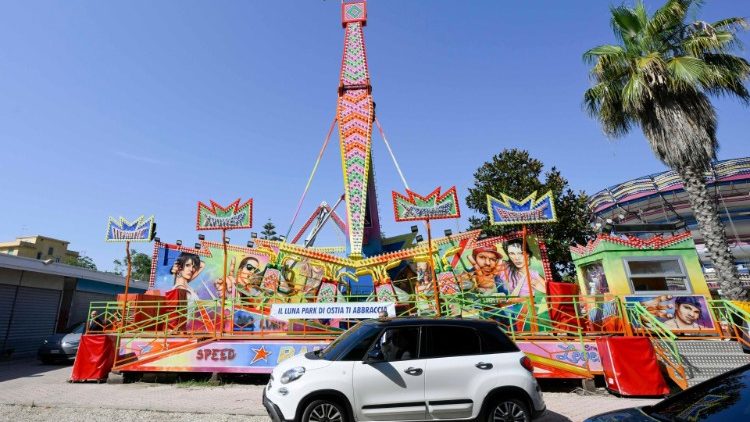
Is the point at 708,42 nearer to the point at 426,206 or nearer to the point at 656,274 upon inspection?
the point at 656,274

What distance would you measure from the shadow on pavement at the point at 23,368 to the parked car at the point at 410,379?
12.0 meters

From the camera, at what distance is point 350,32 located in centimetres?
2316

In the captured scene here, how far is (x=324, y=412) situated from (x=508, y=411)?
2.66 metres

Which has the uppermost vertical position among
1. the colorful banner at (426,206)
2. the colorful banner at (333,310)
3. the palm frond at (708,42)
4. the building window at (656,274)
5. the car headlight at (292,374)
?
the palm frond at (708,42)

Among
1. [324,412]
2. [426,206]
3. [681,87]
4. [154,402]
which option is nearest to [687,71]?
[681,87]

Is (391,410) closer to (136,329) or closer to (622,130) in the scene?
(136,329)

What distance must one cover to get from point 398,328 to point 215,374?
22.8 feet

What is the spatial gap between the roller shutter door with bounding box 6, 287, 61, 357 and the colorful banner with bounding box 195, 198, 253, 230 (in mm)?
12571

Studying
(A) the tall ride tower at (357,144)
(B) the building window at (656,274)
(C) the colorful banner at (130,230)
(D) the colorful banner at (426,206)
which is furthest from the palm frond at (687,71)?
(C) the colorful banner at (130,230)

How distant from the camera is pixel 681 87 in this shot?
37.8 ft

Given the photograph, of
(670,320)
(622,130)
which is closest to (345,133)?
(622,130)

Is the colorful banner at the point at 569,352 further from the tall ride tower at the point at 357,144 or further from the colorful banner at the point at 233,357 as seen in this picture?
the tall ride tower at the point at 357,144

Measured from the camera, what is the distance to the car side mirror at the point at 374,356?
528 cm

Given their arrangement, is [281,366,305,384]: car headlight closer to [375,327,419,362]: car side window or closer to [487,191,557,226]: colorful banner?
[375,327,419,362]: car side window
